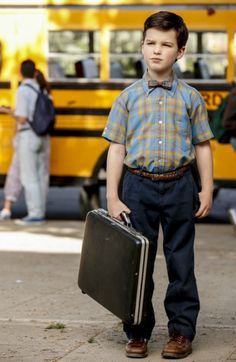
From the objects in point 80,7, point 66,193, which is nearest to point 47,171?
point 80,7

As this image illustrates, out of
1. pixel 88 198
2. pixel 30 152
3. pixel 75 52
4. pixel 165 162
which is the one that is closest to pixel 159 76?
pixel 165 162

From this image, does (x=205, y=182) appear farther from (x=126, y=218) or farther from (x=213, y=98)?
(x=213, y=98)

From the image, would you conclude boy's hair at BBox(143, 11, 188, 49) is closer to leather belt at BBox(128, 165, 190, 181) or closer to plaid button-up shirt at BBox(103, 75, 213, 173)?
plaid button-up shirt at BBox(103, 75, 213, 173)

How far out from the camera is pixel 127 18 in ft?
41.4

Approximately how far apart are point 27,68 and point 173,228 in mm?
6427

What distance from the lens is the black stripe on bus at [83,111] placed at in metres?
12.7

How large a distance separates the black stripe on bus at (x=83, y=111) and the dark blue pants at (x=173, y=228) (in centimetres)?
645

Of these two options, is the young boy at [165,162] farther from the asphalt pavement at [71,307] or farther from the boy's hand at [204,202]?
the asphalt pavement at [71,307]

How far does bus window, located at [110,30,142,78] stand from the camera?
12625mm

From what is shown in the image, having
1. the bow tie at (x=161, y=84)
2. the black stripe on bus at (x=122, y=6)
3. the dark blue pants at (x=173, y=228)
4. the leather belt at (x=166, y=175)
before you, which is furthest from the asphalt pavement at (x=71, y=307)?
the black stripe on bus at (x=122, y=6)

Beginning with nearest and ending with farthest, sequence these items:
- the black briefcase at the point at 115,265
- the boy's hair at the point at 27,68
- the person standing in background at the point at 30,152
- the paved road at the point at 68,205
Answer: the black briefcase at the point at 115,265 → the boy's hair at the point at 27,68 → the person standing in background at the point at 30,152 → the paved road at the point at 68,205

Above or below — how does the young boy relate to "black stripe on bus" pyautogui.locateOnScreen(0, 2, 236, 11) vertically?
below

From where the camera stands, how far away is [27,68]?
40.7ft

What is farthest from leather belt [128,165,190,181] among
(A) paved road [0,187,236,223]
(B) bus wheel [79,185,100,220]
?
(A) paved road [0,187,236,223]
